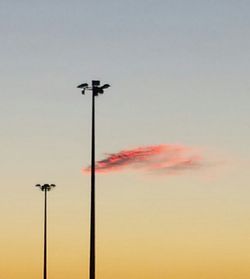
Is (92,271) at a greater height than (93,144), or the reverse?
(93,144)

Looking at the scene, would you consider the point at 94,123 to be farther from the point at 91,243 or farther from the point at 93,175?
the point at 91,243

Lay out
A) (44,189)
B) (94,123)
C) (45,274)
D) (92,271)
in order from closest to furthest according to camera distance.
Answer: (92,271) < (94,123) < (45,274) < (44,189)

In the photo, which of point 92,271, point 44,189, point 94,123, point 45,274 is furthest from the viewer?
point 44,189

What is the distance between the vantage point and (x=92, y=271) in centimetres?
4784

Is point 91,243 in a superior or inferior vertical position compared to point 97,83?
inferior

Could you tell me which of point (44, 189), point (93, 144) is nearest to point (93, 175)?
point (93, 144)

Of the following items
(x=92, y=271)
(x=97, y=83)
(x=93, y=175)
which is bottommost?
(x=92, y=271)

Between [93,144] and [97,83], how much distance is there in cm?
362

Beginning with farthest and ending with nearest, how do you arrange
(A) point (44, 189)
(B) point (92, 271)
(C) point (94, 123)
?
(A) point (44, 189)
(C) point (94, 123)
(B) point (92, 271)

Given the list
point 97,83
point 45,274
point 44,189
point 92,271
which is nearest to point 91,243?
point 92,271

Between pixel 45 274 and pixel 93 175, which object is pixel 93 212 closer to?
pixel 93 175

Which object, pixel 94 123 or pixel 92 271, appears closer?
pixel 92 271

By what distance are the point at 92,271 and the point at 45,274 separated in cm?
3739

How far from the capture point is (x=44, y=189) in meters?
92.3
